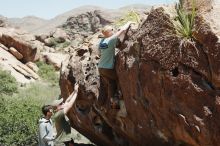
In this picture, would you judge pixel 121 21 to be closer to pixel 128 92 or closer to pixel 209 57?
pixel 128 92

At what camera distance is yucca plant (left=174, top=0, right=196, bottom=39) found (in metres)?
7.79

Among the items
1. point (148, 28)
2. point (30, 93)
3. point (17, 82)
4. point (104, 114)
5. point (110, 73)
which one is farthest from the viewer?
point (17, 82)

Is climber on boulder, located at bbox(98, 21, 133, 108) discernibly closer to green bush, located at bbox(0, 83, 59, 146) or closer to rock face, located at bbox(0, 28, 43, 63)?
green bush, located at bbox(0, 83, 59, 146)

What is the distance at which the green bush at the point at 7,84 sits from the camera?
31.2 metres

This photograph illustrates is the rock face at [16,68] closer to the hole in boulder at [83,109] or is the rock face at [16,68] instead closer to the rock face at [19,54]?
the rock face at [19,54]

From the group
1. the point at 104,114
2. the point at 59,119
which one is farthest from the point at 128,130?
the point at 59,119

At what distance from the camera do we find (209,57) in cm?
Result: 749

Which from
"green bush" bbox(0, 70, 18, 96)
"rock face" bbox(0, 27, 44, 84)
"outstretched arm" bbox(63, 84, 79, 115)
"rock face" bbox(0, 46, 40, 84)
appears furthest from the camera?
"rock face" bbox(0, 27, 44, 84)

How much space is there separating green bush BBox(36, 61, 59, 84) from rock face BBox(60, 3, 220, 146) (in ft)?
89.7

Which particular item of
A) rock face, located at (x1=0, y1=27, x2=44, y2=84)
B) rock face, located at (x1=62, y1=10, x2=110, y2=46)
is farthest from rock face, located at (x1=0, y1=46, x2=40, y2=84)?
rock face, located at (x1=62, y1=10, x2=110, y2=46)

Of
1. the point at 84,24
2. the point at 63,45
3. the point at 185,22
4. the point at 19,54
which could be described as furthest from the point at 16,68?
the point at 84,24

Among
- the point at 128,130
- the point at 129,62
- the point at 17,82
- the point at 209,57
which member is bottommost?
the point at 17,82

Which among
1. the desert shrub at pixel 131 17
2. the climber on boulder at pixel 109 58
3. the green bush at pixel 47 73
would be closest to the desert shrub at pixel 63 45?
the green bush at pixel 47 73

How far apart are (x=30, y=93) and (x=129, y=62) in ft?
74.7
